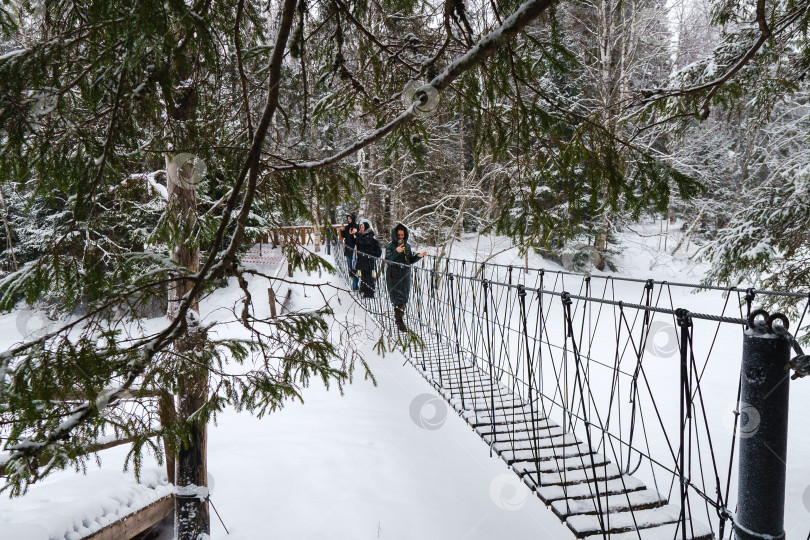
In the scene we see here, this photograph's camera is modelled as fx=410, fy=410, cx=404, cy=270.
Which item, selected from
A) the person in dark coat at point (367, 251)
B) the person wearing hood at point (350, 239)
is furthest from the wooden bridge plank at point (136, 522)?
the person wearing hood at point (350, 239)

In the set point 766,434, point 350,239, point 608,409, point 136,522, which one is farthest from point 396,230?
point 766,434

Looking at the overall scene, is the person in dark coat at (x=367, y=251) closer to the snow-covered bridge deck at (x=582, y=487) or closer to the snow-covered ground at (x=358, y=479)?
the snow-covered ground at (x=358, y=479)

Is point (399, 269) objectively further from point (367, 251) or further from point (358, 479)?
point (358, 479)

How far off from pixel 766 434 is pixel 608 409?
2932 millimetres

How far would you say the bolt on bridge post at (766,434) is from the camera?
2.46 feet

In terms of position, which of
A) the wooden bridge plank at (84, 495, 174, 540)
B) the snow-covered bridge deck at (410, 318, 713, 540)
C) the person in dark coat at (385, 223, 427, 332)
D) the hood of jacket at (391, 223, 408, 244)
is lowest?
the wooden bridge plank at (84, 495, 174, 540)

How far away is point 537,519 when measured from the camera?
125 inches

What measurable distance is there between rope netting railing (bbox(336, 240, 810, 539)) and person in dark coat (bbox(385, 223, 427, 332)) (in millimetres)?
380

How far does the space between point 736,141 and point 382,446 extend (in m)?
15.5

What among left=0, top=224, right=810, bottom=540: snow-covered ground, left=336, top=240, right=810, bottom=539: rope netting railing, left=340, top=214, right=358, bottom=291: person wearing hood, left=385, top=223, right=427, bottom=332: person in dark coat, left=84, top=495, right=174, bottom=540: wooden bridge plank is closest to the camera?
left=336, top=240, right=810, bottom=539: rope netting railing

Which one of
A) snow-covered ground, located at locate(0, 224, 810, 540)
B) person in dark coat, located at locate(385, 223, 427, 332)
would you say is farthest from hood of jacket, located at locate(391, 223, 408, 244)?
snow-covered ground, located at locate(0, 224, 810, 540)

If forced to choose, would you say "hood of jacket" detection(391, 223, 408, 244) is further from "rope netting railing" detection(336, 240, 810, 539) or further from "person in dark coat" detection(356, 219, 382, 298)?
"person in dark coat" detection(356, 219, 382, 298)

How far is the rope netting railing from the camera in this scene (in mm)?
1426

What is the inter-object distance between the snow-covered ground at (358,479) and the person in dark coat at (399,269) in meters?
1.08
